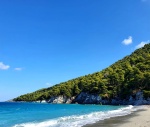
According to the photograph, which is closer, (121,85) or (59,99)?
(121,85)

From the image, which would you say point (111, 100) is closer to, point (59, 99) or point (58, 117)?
point (59, 99)

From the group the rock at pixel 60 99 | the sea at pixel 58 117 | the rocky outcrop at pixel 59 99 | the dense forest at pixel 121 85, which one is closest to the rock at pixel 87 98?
the dense forest at pixel 121 85

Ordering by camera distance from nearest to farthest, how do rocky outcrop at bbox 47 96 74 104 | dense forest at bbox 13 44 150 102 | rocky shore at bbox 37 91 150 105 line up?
1. rocky shore at bbox 37 91 150 105
2. dense forest at bbox 13 44 150 102
3. rocky outcrop at bbox 47 96 74 104

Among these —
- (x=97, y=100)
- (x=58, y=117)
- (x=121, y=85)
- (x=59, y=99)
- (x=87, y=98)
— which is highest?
(x=59, y=99)

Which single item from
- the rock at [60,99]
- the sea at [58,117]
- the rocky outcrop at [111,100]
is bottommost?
the sea at [58,117]

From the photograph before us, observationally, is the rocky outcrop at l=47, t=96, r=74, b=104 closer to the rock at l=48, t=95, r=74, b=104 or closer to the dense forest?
the rock at l=48, t=95, r=74, b=104

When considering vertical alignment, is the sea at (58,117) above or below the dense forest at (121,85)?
below

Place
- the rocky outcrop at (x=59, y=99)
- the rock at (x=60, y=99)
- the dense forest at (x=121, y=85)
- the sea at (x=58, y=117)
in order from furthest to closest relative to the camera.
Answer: the rocky outcrop at (x=59, y=99) < the rock at (x=60, y=99) < the dense forest at (x=121, y=85) < the sea at (x=58, y=117)

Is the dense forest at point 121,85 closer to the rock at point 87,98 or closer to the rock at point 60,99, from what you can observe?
the rock at point 87,98

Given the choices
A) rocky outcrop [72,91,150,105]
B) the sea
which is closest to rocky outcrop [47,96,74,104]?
rocky outcrop [72,91,150,105]

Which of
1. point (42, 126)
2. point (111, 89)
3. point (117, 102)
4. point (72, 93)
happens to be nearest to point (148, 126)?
point (42, 126)

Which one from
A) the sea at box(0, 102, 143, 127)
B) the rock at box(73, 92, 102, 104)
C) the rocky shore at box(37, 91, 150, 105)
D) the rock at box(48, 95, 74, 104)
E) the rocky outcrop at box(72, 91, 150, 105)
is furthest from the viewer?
the rock at box(48, 95, 74, 104)

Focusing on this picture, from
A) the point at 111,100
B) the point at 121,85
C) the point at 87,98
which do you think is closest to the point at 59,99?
the point at 87,98

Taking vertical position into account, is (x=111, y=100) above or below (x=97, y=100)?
below
